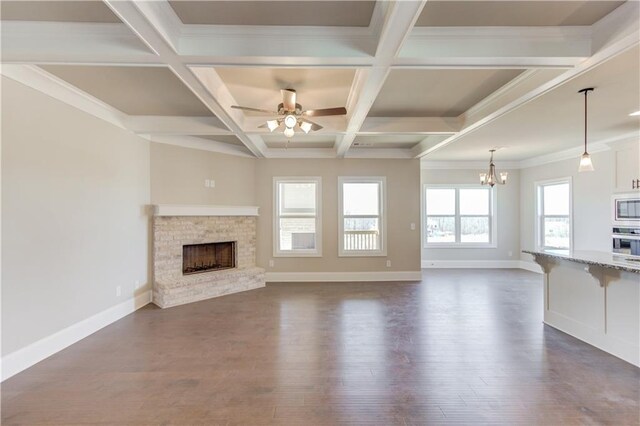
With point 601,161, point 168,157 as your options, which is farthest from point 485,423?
point 601,161

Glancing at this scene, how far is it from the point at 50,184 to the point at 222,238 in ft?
9.47

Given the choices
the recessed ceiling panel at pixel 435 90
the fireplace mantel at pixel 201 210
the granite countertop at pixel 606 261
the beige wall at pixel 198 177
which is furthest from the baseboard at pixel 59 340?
the granite countertop at pixel 606 261

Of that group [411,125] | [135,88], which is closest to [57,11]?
[135,88]

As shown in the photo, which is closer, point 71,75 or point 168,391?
point 168,391

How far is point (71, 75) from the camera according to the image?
2953 mm

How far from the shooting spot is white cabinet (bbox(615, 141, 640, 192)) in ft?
15.4

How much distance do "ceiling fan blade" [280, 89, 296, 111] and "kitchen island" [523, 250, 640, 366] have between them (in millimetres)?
3583

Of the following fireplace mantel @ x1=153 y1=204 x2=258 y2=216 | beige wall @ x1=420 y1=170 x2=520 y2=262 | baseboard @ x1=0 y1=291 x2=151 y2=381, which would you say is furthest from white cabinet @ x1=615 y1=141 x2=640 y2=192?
baseboard @ x1=0 y1=291 x2=151 y2=381

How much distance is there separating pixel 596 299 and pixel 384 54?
343cm

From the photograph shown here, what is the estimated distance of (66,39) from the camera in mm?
2270

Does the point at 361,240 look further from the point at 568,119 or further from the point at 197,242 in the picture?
the point at 568,119

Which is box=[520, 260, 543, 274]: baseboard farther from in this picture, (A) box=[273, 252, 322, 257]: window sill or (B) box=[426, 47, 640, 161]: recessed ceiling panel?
(A) box=[273, 252, 322, 257]: window sill

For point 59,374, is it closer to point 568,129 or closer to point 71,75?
point 71,75

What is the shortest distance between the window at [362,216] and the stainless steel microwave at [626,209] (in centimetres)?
399
